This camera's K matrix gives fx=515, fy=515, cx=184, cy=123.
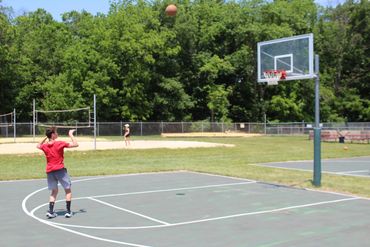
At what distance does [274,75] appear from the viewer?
57.6 feet

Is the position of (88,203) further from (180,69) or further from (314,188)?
(180,69)

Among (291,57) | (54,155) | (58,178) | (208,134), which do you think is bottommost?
(208,134)

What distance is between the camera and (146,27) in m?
64.9

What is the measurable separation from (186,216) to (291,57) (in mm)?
8030

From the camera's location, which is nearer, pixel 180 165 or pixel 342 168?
pixel 342 168

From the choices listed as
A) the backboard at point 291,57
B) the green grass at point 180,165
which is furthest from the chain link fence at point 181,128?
the backboard at point 291,57

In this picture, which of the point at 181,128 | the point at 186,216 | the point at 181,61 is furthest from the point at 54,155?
the point at 181,61

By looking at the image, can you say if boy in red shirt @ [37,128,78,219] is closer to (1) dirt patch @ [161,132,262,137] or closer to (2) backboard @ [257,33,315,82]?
(2) backboard @ [257,33,315,82]

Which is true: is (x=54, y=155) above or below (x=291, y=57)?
below

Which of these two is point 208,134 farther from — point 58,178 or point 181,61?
point 58,178

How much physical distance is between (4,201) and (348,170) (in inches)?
544

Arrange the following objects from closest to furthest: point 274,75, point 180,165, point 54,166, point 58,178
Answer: point 54,166 < point 58,178 < point 274,75 < point 180,165

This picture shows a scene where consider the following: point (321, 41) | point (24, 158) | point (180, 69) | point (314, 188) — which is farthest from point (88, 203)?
point (321, 41)

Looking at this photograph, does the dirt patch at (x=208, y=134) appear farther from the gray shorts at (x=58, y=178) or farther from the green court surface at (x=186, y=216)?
the gray shorts at (x=58, y=178)
